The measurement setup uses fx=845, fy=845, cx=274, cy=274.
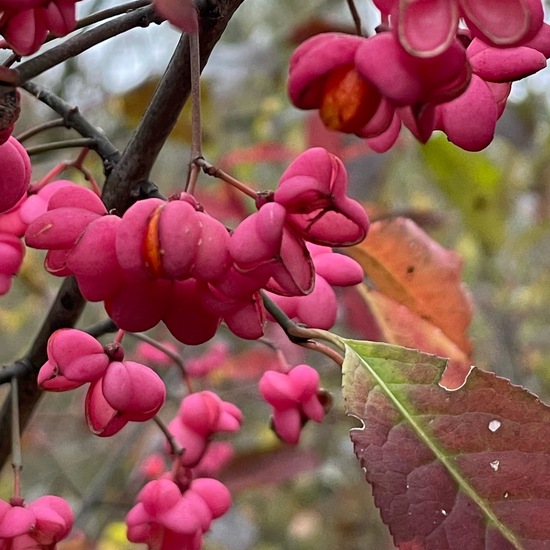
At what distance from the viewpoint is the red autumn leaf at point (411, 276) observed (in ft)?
2.99

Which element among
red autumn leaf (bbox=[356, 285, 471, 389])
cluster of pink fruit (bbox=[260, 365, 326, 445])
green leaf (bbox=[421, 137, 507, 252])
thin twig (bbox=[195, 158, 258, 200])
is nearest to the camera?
thin twig (bbox=[195, 158, 258, 200])

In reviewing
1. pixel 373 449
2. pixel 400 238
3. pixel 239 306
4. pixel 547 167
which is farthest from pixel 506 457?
pixel 547 167

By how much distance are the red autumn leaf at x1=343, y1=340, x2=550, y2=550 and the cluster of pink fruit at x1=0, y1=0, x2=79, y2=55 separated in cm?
29

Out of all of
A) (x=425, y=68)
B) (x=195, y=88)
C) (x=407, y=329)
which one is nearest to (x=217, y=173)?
(x=195, y=88)

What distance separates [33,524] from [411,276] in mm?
508

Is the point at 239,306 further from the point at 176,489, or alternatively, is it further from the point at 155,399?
the point at 176,489

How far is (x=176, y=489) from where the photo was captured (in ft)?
2.12

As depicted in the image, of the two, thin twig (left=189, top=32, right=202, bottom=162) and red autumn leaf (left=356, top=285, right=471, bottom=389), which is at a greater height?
thin twig (left=189, top=32, right=202, bottom=162)

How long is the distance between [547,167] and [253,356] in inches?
41.1

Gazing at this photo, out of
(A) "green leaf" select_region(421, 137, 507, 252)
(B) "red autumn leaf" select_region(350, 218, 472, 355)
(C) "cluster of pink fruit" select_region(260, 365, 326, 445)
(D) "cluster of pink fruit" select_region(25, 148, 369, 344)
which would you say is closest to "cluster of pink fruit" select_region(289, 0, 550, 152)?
(D) "cluster of pink fruit" select_region(25, 148, 369, 344)

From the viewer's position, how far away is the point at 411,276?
0.92 metres

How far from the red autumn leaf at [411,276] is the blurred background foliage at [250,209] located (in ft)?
1.42

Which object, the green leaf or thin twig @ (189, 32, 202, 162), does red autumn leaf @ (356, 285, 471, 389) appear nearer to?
thin twig @ (189, 32, 202, 162)

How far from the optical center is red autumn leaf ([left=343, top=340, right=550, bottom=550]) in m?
0.50
